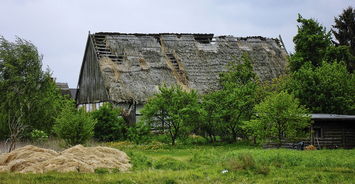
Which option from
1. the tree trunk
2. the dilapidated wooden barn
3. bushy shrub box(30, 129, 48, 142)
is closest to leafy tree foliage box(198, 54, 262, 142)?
the tree trunk

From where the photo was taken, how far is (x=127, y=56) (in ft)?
141

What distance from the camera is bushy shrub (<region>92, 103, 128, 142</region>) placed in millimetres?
35250

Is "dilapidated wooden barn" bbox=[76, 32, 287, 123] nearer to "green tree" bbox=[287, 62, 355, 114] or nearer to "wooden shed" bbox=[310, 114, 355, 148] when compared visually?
"green tree" bbox=[287, 62, 355, 114]

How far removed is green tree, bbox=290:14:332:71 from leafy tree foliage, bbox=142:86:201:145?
11175mm

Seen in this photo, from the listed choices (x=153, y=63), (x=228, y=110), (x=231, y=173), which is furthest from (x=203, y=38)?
(x=231, y=173)

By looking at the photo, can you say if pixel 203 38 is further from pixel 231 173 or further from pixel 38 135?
pixel 231 173

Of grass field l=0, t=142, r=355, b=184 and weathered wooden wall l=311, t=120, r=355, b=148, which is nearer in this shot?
grass field l=0, t=142, r=355, b=184

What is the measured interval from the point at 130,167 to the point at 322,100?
66.3ft

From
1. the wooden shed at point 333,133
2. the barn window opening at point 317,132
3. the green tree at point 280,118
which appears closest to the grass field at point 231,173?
the green tree at point 280,118

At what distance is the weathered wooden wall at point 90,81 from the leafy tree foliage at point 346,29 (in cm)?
2198

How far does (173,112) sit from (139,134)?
11.4 feet

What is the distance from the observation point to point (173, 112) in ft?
106

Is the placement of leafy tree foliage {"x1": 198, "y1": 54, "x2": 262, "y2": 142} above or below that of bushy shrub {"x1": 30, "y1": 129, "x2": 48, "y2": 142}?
above

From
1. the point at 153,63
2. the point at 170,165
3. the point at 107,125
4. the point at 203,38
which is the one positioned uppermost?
the point at 203,38
